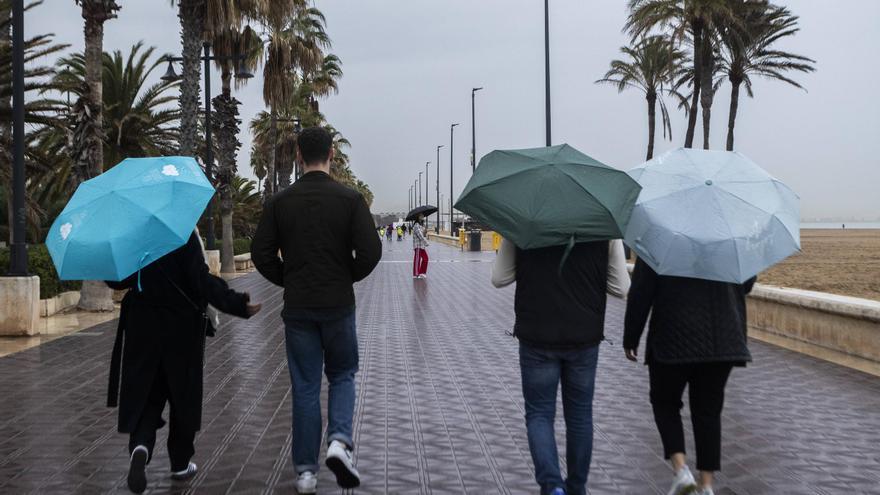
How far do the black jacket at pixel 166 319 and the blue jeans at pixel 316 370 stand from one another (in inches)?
14.7

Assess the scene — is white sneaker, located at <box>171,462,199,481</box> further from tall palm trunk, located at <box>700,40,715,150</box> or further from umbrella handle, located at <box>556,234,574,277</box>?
tall palm trunk, located at <box>700,40,715,150</box>

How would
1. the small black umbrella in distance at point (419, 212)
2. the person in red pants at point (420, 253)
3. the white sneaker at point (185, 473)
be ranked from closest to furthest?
the white sneaker at point (185, 473)
the person in red pants at point (420, 253)
the small black umbrella in distance at point (419, 212)

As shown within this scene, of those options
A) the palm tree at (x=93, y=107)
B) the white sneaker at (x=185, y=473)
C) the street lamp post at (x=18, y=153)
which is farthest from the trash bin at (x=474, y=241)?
the white sneaker at (x=185, y=473)

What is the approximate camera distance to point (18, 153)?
1221 centimetres

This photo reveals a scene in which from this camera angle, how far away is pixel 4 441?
20.2 ft

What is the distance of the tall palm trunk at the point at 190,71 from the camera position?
21.8 metres

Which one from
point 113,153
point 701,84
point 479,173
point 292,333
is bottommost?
point 292,333

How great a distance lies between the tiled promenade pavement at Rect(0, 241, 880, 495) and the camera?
5.27 m

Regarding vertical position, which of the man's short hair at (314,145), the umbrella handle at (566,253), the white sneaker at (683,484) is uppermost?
the man's short hair at (314,145)

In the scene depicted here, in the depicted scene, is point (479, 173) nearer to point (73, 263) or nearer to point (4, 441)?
point (73, 263)

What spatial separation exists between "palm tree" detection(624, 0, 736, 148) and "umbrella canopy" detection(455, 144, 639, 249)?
81.7ft

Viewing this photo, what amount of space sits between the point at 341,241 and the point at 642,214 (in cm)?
152

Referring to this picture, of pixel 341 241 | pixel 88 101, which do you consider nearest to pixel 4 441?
pixel 341 241

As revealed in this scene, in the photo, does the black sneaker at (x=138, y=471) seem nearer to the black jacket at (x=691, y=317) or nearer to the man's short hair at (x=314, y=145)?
the man's short hair at (x=314, y=145)
